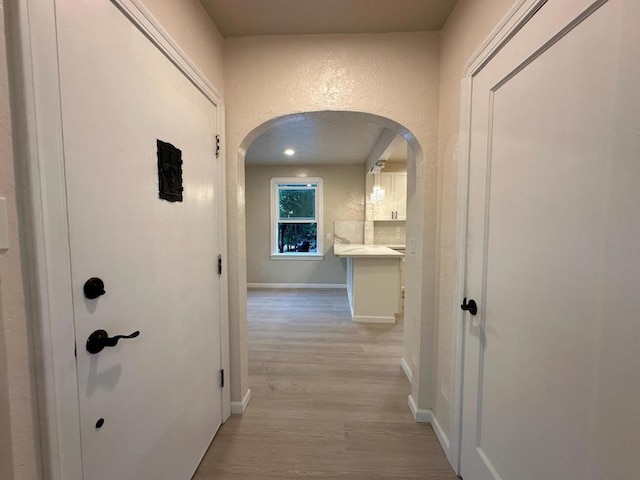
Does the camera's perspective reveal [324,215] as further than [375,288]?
Yes

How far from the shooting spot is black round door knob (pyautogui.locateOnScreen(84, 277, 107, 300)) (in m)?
0.79

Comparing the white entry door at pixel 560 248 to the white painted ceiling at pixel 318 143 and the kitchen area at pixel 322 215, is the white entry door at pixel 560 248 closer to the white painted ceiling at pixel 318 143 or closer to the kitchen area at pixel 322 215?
the white painted ceiling at pixel 318 143

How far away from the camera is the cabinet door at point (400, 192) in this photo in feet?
16.9

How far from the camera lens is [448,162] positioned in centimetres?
155

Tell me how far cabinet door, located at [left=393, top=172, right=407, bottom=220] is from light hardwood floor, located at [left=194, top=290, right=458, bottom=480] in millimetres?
2697

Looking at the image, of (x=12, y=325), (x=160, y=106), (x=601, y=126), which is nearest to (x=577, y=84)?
(x=601, y=126)

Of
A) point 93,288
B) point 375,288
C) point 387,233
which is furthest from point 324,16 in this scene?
point 387,233

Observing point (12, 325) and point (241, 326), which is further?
point (241, 326)

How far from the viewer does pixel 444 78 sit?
1602 mm

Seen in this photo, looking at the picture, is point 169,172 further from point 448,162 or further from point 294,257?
point 294,257

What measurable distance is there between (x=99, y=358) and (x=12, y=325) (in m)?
0.28

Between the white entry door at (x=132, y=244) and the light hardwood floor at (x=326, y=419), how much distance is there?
36 cm

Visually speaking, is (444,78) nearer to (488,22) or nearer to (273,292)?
(488,22)

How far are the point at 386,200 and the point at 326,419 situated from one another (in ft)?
13.5
